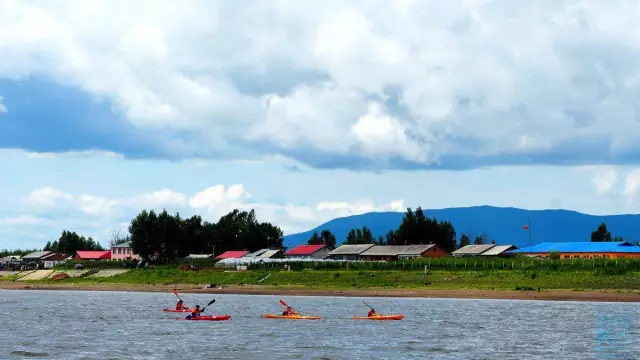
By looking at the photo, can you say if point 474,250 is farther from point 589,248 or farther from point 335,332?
point 335,332

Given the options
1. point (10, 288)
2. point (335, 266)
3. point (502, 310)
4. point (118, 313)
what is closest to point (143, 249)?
point (10, 288)

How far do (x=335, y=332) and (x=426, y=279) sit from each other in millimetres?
50585

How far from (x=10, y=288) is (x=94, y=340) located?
9551 centimetres

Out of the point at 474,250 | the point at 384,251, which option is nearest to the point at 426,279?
the point at 474,250

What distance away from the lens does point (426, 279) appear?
123 metres

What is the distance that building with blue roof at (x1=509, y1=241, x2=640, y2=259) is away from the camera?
165000 mm

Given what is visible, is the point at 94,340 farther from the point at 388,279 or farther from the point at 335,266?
the point at 335,266

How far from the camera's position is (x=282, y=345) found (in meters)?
65.6

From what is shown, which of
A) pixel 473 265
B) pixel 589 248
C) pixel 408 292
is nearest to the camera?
pixel 408 292

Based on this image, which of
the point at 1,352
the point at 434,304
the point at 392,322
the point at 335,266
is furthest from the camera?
the point at 335,266
